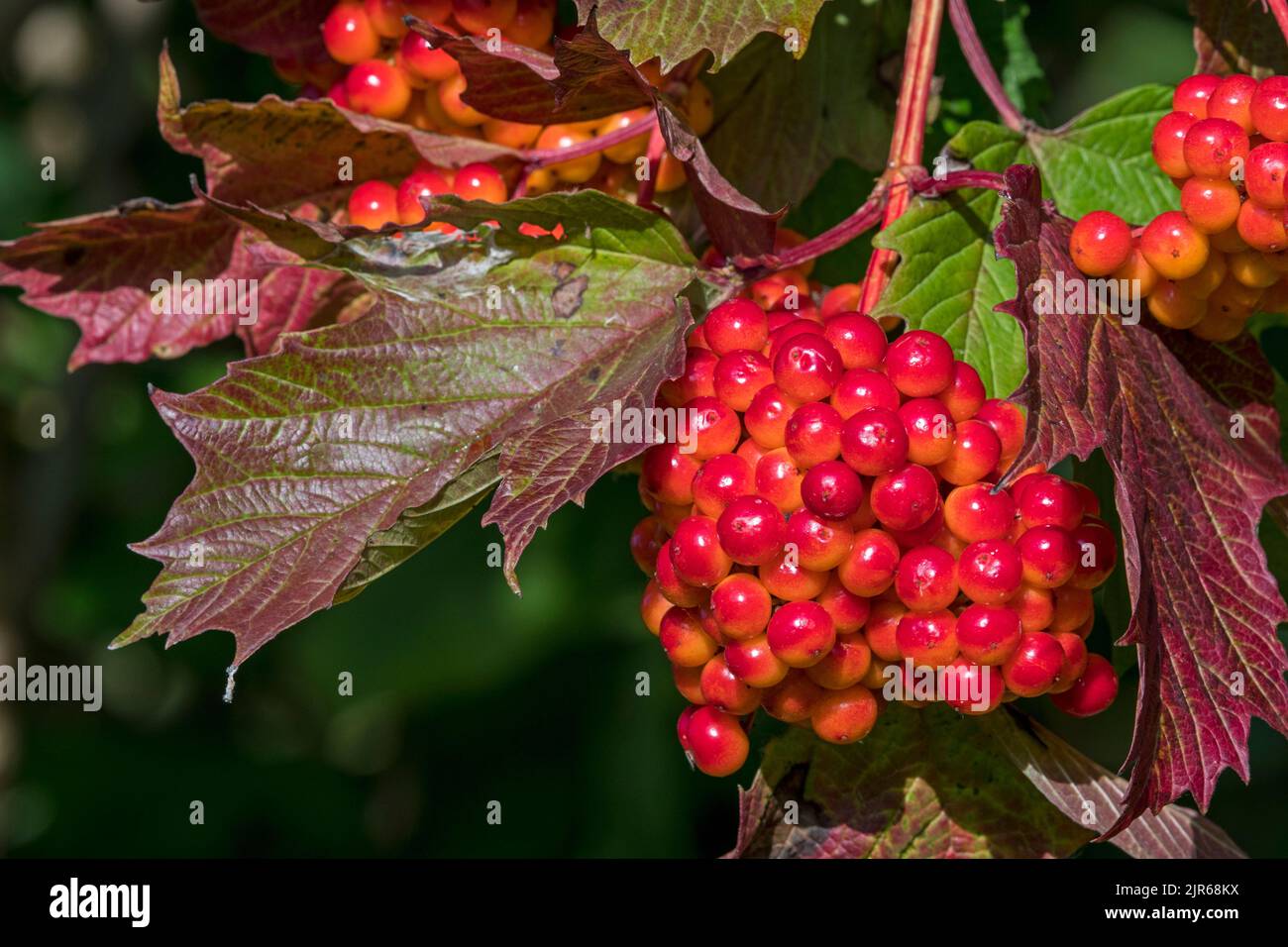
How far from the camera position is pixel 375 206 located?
102 centimetres

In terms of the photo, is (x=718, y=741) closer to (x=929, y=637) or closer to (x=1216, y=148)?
(x=929, y=637)

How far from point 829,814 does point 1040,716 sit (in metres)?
0.96

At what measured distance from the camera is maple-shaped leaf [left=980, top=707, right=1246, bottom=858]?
37.1 inches

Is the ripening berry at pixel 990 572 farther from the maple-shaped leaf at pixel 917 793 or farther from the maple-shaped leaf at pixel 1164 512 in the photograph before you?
the maple-shaped leaf at pixel 917 793

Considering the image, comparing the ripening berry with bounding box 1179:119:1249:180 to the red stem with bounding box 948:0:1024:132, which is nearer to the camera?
the ripening berry with bounding box 1179:119:1249:180

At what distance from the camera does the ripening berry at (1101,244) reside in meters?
0.84

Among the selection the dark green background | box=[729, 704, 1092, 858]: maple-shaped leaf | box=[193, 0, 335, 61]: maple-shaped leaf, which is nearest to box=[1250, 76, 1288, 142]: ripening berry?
box=[729, 704, 1092, 858]: maple-shaped leaf

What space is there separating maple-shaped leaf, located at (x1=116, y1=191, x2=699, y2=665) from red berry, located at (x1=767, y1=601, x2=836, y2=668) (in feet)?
0.56

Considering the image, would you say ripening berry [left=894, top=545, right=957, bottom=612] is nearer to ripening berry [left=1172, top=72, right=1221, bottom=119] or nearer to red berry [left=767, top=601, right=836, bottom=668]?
red berry [left=767, top=601, right=836, bottom=668]

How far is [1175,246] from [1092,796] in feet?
1.22

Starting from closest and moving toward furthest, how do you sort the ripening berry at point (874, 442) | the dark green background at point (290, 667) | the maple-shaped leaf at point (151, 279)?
1. the ripening berry at point (874, 442)
2. the maple-shaped leaf at point (151, 279)
3. the dark green background at point (290, 667)

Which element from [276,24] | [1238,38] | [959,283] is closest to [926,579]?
[959,283]

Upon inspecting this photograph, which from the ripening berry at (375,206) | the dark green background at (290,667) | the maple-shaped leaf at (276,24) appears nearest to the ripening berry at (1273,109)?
the ripening berry at (375,206)

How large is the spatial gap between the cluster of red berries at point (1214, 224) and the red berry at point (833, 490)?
0.70 feet
